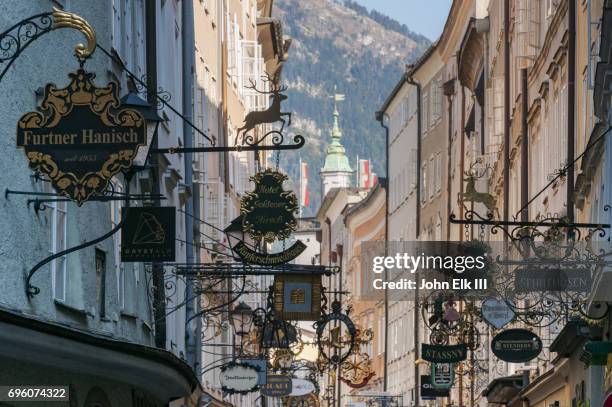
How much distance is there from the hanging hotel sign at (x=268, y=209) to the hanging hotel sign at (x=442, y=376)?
764 inches

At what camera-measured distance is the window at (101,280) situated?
21047 millimetres

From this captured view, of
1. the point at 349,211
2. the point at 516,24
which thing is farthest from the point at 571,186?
the point at 349,211

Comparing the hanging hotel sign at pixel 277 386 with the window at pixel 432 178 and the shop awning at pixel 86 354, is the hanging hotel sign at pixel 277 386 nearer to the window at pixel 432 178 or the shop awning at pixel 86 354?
the shop awning at pixel 86 354

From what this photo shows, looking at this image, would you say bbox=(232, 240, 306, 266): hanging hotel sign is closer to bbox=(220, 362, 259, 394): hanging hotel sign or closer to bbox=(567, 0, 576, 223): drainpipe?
bbox=(567, 0, 576, 223): drainpipe

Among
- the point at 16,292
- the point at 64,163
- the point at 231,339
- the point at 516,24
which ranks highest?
the point at 516,24

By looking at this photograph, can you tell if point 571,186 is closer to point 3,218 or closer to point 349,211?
point 3,218

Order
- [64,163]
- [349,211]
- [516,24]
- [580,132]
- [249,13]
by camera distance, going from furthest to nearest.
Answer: [349,211], [249,13], [516,24], [580,132], [64,163]

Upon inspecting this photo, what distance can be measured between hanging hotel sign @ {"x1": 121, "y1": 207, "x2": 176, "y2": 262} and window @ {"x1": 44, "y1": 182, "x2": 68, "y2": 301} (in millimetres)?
630

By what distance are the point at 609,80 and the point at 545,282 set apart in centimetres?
351

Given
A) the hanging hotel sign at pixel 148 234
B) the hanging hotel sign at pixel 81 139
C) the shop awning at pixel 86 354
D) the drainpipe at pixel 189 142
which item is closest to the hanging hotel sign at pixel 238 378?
the drainpipe at pixel 189 142

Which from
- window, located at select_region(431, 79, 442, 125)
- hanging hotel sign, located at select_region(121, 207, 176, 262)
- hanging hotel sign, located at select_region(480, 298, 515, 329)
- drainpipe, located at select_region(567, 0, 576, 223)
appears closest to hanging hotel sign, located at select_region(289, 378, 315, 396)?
window, located at select_region(431, 79, 442, 125)

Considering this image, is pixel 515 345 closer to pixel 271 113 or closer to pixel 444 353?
pixel 444 353

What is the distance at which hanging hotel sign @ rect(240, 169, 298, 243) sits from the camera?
1000 inches

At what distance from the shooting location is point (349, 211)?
3848 inches
